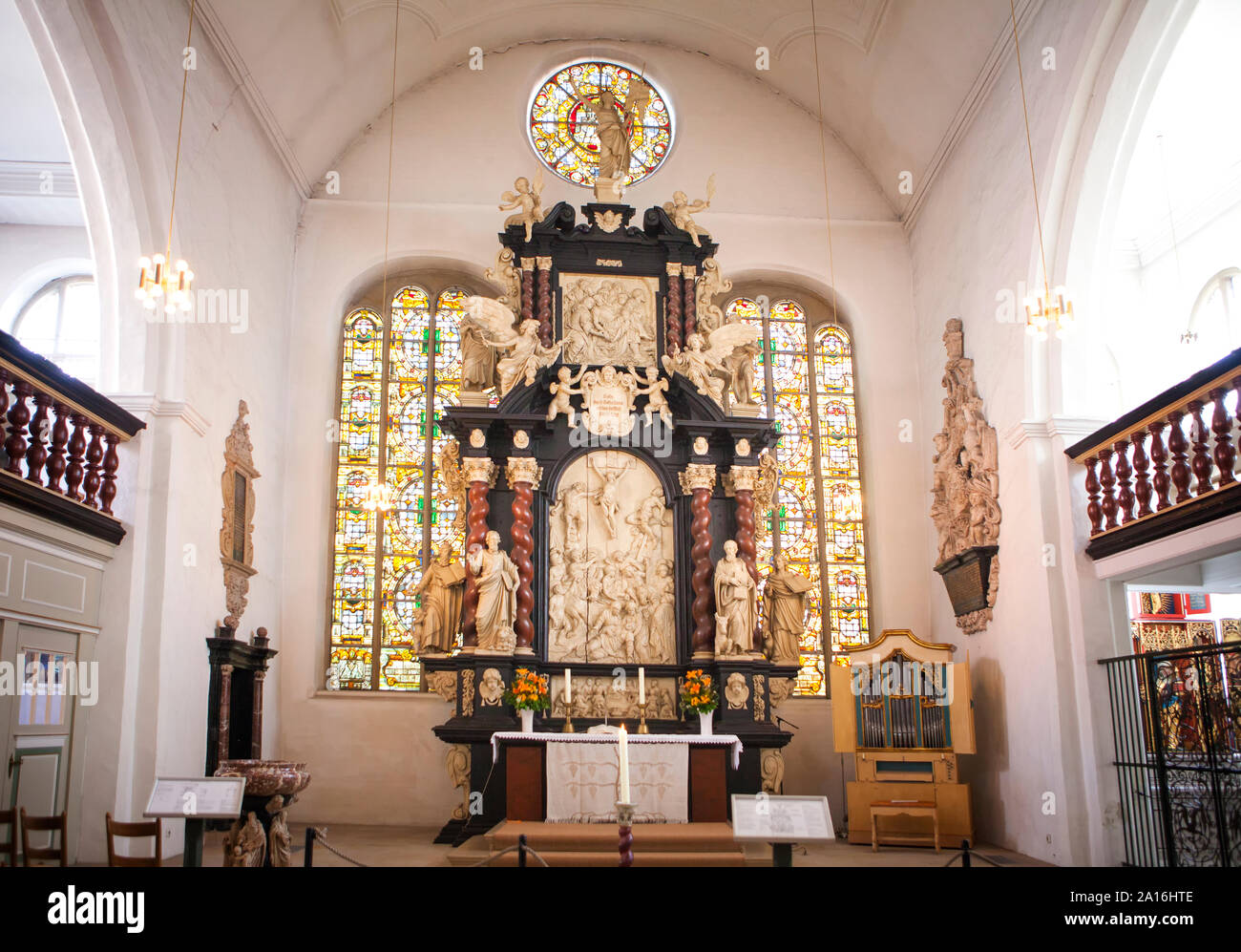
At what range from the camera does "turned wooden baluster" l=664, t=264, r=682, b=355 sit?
1337 cm

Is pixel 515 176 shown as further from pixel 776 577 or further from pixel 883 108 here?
pixel 776 577

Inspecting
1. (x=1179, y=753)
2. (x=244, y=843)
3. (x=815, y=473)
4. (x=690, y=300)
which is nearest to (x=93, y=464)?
(x=244, y=843)

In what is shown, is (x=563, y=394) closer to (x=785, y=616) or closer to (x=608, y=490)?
(x=608, y=490)

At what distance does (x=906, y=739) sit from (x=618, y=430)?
4668 millimetres

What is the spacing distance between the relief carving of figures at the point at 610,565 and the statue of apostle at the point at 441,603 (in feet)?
3.48

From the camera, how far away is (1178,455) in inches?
346

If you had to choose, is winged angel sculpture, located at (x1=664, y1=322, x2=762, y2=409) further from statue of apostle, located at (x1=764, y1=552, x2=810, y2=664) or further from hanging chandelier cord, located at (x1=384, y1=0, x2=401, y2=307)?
hanging chandelier cord, located at (x1=384, y1=0, x2=401, y2=307)

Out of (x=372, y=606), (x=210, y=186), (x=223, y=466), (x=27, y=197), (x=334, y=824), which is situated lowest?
(x=334, y=824)

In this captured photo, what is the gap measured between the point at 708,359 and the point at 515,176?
417 cm

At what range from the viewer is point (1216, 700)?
27.8ft

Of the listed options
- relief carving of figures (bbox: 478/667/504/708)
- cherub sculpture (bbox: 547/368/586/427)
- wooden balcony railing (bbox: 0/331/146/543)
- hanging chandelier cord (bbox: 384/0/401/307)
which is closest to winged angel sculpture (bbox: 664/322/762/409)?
cherub sculpture (bbox: 547/368/586/427)

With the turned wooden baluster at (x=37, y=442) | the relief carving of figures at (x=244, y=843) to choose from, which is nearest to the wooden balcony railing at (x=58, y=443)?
the turned wooden baluster at (x=37, y=442)

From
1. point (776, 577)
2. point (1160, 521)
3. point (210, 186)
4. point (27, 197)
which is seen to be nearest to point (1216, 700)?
point (1160, 521)

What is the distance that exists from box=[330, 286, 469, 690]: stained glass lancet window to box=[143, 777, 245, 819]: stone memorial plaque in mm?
6627
